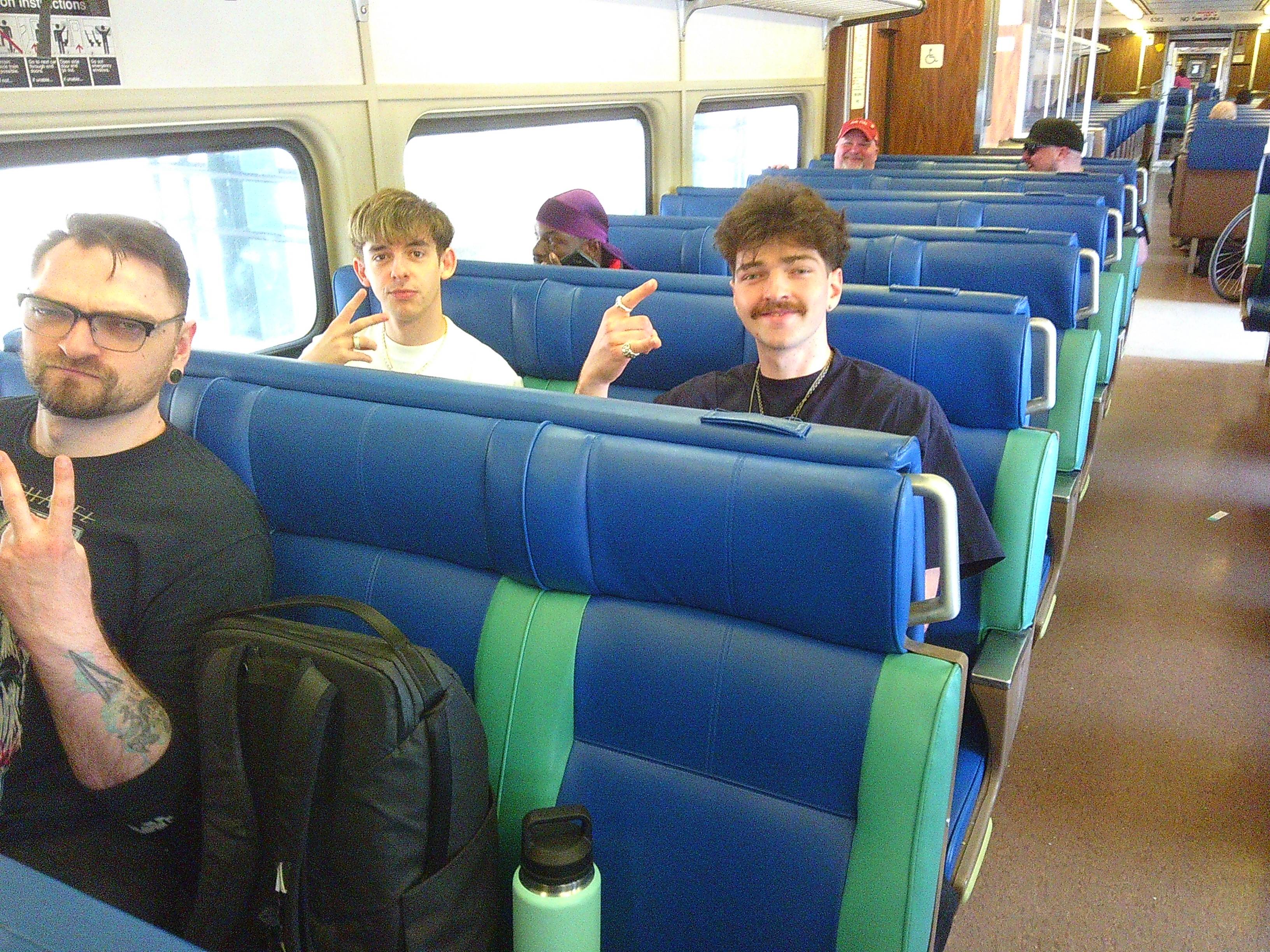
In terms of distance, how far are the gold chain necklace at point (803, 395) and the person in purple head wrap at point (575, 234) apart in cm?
152

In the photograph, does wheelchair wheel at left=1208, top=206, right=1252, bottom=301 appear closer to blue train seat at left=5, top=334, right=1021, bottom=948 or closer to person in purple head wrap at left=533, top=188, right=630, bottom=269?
person in purple head wrap at left=533, top=188, right=630, bottom=269

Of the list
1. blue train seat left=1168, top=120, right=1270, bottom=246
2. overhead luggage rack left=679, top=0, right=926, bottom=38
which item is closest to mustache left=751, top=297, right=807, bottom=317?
overhead luggage rack left=679, top=0, right=926, bottom=38

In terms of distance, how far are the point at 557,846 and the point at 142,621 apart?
2.42ft

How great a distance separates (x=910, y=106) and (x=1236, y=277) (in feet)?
10.5

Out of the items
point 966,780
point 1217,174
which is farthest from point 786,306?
point 1217,174

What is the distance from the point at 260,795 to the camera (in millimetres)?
1397

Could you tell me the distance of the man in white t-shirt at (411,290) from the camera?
2602 millimetres

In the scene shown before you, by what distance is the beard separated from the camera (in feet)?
5.28

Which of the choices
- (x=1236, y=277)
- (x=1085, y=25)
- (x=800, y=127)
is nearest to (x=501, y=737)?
(x=800, y=127)

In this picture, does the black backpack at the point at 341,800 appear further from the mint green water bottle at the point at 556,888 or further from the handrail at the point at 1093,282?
the handrail at the point at 1093,282

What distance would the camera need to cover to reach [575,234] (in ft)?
11.9

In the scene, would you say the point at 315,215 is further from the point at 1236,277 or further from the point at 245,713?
the point at 1236,277

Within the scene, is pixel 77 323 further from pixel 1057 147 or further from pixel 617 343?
pixel 1057 147

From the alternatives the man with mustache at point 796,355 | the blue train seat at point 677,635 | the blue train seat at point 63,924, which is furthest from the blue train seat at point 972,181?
the blue train seat at point 63,924
